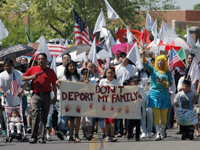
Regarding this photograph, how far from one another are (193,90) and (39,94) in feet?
12.8

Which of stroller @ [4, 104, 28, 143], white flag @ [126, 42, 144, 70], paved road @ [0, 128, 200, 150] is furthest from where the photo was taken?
white flag @ [126, 42, 144, 70]

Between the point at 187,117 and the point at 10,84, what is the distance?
13.6ft

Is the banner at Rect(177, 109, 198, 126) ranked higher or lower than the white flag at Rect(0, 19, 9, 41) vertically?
lower

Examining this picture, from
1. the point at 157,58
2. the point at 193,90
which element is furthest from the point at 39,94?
the point at 193,90

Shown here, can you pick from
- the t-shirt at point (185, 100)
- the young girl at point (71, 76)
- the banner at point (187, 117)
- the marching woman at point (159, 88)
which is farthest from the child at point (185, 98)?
the young girl at point (71, 76)

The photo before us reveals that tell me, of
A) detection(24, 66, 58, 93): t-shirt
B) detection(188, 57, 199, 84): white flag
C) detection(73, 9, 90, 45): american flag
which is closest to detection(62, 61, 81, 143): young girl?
detection(24, 66, 58, 93): t-shirt

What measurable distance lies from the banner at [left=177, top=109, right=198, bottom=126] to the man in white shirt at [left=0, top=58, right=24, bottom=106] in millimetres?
3763

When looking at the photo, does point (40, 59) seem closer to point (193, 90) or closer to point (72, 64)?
point (72, 64)

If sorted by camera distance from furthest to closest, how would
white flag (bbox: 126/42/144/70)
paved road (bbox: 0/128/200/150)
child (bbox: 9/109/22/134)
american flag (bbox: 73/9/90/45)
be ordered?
1. american flag (bbox: 73/9/90/45)
2. white flag (bbox: 126/42/144/70)
3. child (bbox: 9/109/22/134)
4. paved road (bbox: 0/128/200/150)

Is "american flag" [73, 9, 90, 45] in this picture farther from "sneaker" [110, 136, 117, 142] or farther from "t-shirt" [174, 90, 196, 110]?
"sneaker" [110, 136, 117, 142]

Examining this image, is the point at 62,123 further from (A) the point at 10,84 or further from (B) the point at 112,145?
(B) the point at 112,145

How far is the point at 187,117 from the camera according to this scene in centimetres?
1335

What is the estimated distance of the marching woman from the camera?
42.8ft

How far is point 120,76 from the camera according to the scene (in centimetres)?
1438
